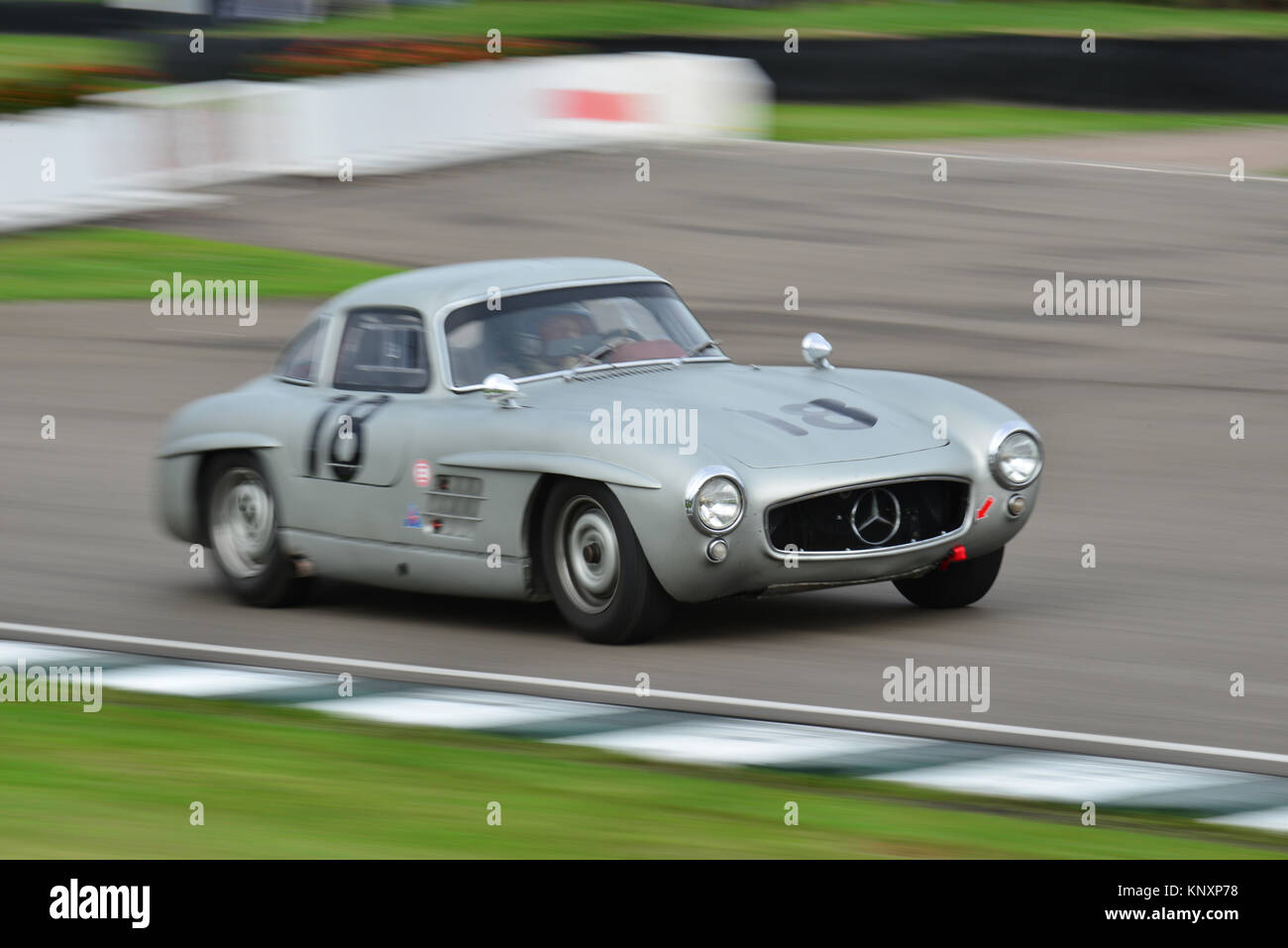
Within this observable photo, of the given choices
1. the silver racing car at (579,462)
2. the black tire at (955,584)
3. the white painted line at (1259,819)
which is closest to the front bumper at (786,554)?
the silver racing car at (579,462)

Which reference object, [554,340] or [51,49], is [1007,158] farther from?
[51,49]

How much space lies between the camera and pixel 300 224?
861 inches

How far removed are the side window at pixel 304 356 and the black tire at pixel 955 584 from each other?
2555 millimetres

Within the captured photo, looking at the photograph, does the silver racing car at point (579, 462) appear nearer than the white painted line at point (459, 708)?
No

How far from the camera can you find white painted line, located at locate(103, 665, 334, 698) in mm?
7531

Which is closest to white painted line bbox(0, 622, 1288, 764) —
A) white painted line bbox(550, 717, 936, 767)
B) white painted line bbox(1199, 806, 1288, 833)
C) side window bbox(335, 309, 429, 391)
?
white painted line bbox(550, 717, 936, 767)

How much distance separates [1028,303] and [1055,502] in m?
6.89

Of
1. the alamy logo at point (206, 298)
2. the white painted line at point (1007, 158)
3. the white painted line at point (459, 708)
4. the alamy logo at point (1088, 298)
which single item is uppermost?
the white painted line at point (1007, 158)

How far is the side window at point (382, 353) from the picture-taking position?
28.7 ft

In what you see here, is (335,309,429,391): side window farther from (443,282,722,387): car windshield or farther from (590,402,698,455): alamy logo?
(590,402,698,455): alamy logo

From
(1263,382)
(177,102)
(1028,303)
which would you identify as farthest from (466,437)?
(177,102)

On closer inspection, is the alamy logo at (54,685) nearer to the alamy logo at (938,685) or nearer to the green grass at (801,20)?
the alamy logo at (938,685)

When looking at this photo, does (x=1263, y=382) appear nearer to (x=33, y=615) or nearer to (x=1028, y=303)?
(x=1028, y=303)
